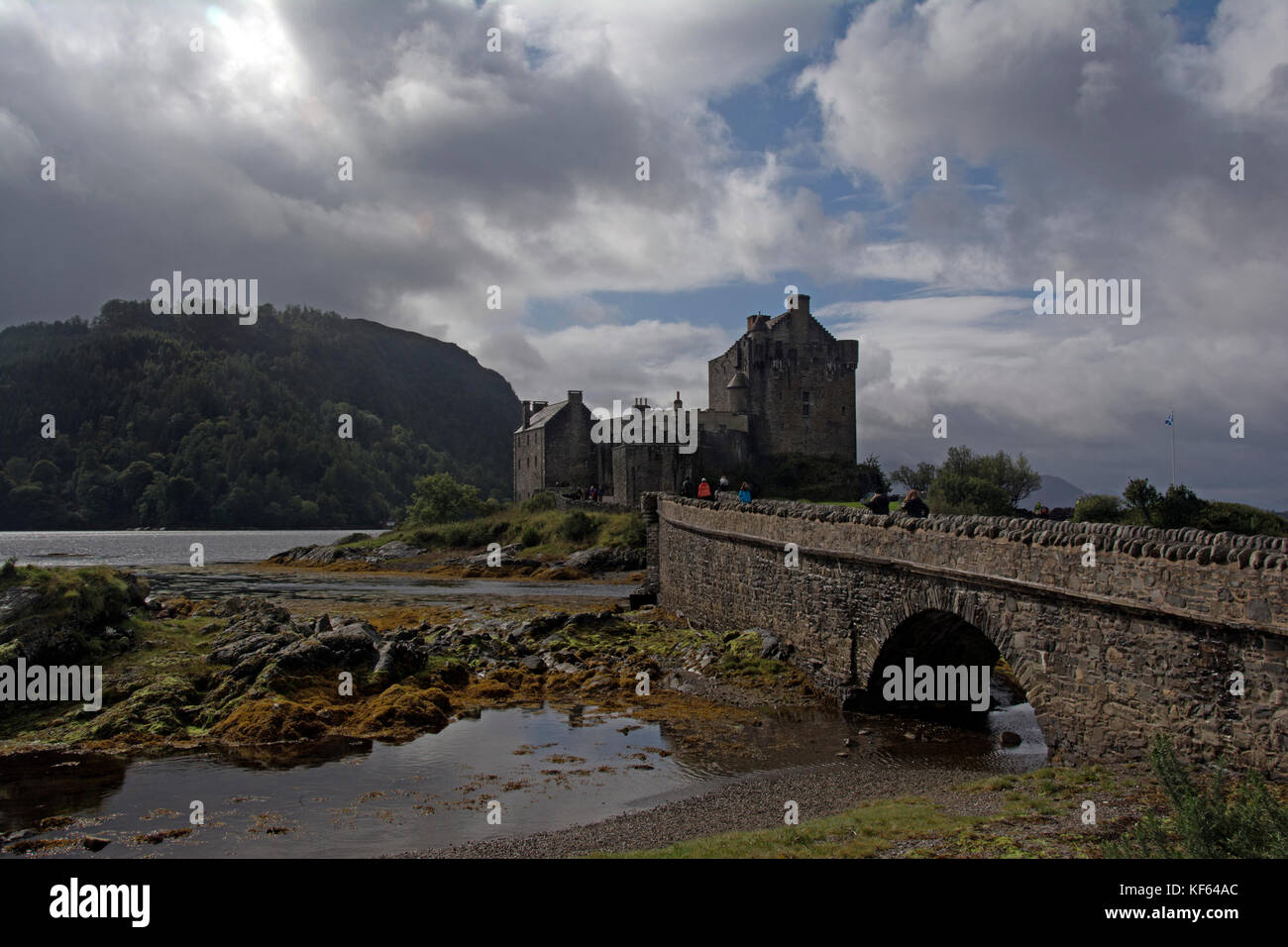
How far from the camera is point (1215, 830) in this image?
749cm

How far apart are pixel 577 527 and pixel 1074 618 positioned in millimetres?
46868

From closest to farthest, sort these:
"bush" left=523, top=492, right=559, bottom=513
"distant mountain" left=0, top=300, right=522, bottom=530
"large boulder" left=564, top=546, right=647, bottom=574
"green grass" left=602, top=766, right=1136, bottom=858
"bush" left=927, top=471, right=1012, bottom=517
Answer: "green grass" left=602, top=766, right=1136, bottom=858, "bush" left=927, top=471, right=1012, bottom=517, "large boulder" left=564, top=546, right=647, bottom=574, "bush" left=523, top=492, right=559, bottom=513, "distant mountain" left=0, top=300, right=522, bottom=530

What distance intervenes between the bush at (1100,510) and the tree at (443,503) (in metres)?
54.2

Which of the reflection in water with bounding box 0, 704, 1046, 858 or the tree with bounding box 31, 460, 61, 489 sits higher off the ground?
the tree with bounding box 31, 460, 61, 489

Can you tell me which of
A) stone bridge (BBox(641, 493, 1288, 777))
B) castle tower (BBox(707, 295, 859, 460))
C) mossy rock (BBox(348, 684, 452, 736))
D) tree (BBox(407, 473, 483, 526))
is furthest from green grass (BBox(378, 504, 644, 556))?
mossy rock (BBox(348, 684, 452, 736))

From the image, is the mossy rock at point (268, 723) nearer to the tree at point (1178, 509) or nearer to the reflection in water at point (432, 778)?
the reflection in water at point (432, 778)

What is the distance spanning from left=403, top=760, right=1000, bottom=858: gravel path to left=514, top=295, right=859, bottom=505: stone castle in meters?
54.7

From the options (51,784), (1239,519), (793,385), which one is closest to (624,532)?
(793,385)

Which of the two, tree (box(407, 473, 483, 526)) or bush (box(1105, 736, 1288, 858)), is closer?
bush (box(1105, 736, 1288, 858))

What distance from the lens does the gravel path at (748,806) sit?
10438mm

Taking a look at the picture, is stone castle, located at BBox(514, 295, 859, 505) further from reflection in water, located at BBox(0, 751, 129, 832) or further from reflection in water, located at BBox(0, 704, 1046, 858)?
reflection in water, located at BBox(0, 751, 129, 832)

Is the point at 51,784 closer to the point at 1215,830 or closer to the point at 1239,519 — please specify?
the point at 1215,830

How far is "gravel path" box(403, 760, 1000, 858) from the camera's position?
1044 cm

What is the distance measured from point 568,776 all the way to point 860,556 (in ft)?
24.6
